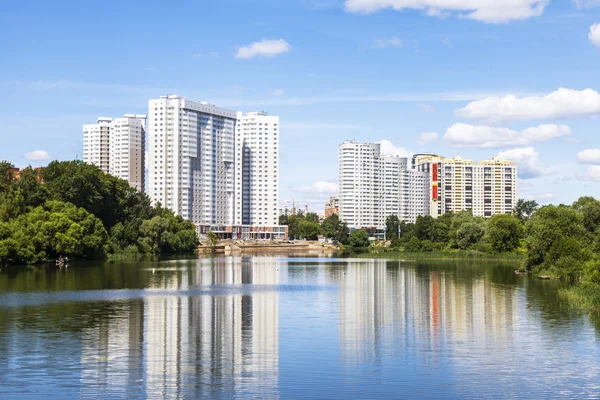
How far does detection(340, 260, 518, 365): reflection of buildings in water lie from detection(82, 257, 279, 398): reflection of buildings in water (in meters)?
3.98

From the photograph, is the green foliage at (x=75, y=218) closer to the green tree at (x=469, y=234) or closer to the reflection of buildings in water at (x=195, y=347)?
the reflection of buildings in water at (x=195, y=347)

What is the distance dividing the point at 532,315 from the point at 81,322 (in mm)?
24970

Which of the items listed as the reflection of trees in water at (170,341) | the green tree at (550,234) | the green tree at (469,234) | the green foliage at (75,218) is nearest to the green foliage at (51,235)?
the green foliage at (75,218)

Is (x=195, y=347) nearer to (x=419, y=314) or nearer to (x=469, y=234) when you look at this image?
(x=419, y=314)

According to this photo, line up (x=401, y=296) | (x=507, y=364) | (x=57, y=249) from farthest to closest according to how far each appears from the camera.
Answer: (x=57, y=249) → (x=401, y=296) → (x=507, y=364)

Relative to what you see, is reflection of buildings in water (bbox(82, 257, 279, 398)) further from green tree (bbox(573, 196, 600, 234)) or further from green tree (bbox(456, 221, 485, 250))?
green tree (bbox(456, 221, 485, 250))

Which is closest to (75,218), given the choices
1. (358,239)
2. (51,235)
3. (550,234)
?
(51,235)

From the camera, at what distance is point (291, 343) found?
108 ft

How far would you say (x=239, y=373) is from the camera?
26344 mm

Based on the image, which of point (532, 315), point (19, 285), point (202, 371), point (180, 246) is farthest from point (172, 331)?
point (180, 246)

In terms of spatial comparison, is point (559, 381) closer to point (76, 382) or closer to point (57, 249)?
point (76, 382)

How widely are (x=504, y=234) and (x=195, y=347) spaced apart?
89896 mm

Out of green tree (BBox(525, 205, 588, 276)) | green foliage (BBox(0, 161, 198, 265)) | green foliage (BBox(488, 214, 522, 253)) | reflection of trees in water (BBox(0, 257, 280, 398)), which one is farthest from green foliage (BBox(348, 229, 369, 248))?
reflection of trees in water (BBox(0, 257, 280, 398))

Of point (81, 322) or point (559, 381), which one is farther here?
point (81, 322)
